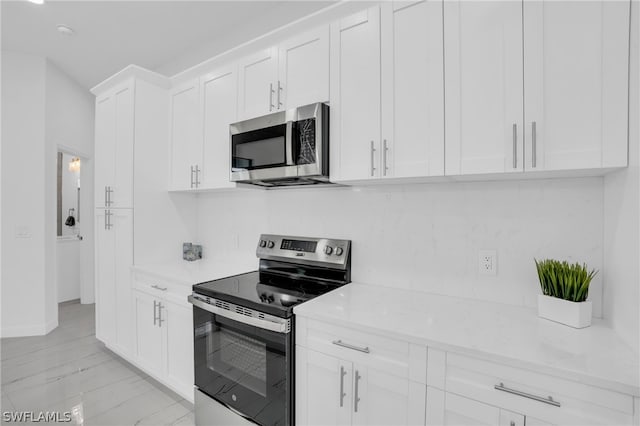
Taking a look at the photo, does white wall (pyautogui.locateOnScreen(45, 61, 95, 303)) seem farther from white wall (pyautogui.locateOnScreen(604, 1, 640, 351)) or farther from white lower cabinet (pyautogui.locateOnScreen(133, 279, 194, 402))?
white wall (pyautogui.locateOnScreen(604, 1, 640, 351))

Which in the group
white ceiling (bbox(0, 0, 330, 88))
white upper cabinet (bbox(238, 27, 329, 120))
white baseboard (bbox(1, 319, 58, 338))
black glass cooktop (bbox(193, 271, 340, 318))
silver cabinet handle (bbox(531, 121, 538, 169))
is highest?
A: white ceiling (bbox(0, 0, 330, 88))

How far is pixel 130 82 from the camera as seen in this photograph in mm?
2637

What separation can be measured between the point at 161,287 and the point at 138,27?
239 centimetres

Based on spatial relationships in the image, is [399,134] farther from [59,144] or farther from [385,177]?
[59,144]

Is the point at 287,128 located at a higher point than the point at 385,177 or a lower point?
higher

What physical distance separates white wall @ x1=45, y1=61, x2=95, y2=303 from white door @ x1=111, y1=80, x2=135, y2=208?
143 cm

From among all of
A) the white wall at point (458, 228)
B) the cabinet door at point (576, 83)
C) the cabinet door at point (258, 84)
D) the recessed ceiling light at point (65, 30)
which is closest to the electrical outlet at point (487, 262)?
the white wall at point (458, 228)

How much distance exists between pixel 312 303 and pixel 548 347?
95 cm

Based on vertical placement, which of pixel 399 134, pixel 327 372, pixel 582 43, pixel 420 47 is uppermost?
pixel 420 47

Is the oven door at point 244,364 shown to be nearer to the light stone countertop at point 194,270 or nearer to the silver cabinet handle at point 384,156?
the light stone countertop at point 194,270

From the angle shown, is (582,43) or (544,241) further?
(544,241)

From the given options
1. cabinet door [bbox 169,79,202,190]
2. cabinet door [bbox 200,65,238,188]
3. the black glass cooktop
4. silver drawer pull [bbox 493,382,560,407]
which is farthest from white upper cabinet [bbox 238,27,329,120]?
silver drawer pull [bbox 493,382,560,407]

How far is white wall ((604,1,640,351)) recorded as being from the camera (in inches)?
40.8

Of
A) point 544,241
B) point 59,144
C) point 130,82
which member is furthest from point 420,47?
point 59,144
